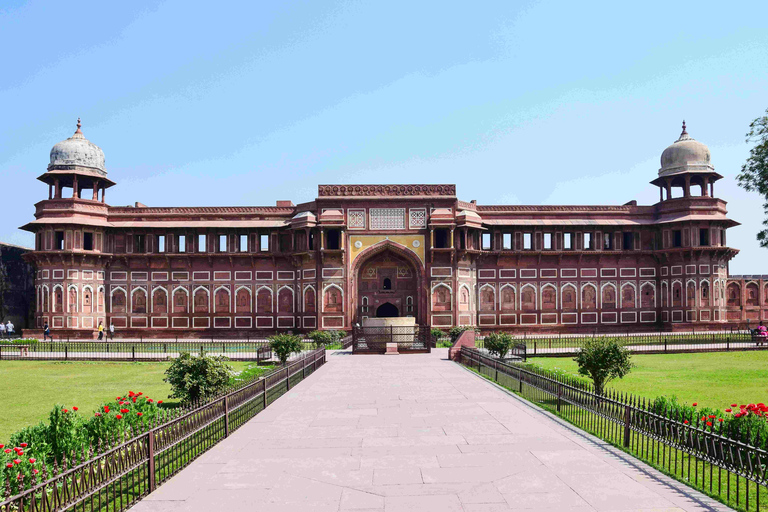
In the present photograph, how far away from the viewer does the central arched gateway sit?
34.9m

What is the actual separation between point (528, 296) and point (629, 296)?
649 centimetres

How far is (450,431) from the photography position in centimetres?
899

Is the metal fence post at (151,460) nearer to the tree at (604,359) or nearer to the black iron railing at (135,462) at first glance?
the black iron railing at (135,462)

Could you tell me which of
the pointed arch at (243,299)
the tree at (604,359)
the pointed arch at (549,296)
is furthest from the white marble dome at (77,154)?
the tree at (604,359)

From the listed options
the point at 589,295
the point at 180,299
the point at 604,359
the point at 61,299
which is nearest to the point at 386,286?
the point at 180,299

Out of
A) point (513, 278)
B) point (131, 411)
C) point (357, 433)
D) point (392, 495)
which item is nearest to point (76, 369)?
point (131, 411)

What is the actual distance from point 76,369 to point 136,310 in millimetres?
16965

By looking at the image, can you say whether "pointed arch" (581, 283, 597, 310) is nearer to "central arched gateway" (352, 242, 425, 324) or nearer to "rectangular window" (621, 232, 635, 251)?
"rectangular window" (621, 232, 635, 251)

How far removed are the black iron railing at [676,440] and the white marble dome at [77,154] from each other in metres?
32.0

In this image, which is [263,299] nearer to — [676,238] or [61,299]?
[61,299]

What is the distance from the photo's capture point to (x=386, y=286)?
116 feet

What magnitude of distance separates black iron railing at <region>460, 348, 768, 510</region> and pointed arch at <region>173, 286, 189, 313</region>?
27420mm

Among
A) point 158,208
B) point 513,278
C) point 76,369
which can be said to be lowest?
point 76,369

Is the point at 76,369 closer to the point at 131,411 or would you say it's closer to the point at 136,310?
the point at 131,411
